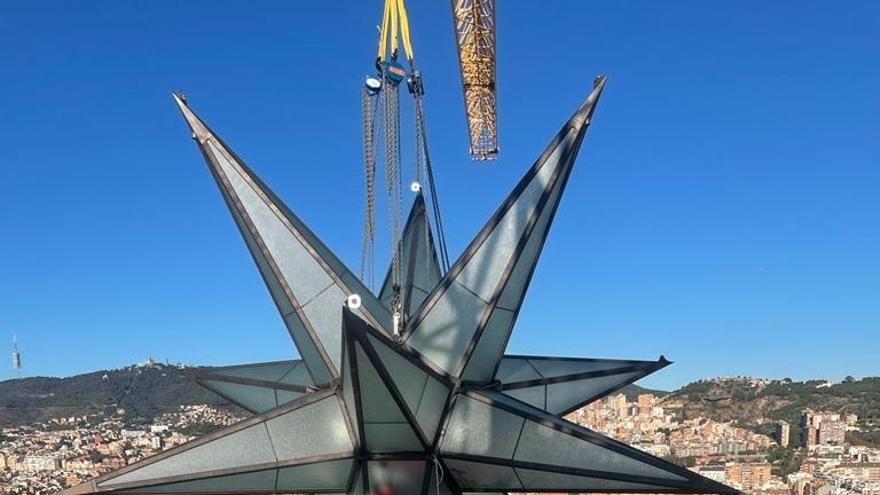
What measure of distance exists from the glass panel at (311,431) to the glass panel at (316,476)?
0.49 ft

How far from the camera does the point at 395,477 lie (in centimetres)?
873

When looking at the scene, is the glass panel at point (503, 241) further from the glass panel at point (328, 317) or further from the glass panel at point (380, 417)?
the glass panel at point (380, 417)

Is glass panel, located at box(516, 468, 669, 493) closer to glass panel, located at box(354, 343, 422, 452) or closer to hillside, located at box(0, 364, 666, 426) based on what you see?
glass panel, located at box(354, 343, 422, 452)

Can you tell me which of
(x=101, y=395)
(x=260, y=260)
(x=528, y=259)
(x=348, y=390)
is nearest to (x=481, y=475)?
(x=348, y=390)

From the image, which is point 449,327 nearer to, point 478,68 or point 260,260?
point 260,260

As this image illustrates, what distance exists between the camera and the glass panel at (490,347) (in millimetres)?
9617

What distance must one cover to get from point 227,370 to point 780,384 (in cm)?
12808

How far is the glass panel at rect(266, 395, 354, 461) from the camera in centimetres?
883

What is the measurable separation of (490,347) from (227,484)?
3.26m

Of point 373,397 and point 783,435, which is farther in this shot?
point 783,435

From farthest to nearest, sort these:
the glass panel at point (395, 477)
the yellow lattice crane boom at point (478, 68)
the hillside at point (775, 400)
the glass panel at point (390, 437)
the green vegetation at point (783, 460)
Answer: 1. the hillside at point (775, 400)
2. the green vegetation at point (783, 460)
3. the yellow lattice crane boom at point (478, 68)
4. the glass panel at point (395, 477)
5. the glass panel at point (390, 437)

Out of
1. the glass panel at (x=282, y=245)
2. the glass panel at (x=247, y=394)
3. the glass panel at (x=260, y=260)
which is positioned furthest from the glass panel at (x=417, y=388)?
the glass panel at (x=247, y=394)

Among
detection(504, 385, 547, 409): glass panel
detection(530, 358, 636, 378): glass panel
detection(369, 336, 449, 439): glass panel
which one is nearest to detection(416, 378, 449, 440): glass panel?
detection(369, 336, 449, 439): glass panel

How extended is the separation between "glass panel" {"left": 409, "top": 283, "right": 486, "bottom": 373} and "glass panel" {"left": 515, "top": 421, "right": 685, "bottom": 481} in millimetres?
1134
